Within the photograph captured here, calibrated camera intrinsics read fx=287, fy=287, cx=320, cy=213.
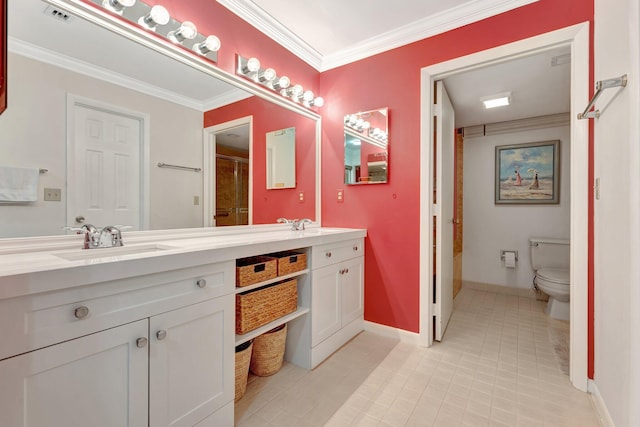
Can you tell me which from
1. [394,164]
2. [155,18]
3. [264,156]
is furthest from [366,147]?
[155,18]

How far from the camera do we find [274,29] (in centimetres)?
216

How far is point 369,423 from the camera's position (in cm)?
141

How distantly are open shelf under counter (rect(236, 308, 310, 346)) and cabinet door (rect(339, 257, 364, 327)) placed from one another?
1.43ft

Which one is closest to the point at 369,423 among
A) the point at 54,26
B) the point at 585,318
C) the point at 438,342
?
the point at 438,342

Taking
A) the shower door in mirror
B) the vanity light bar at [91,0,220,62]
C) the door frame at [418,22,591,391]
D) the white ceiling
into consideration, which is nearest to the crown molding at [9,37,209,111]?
the white ceiling

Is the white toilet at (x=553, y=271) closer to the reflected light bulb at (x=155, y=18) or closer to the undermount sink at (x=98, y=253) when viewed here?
the undermount sink at (x=98, y=253)

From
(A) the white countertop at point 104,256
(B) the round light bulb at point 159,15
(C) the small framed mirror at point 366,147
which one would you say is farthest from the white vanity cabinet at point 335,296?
(B) the round light bulb at point 159,15

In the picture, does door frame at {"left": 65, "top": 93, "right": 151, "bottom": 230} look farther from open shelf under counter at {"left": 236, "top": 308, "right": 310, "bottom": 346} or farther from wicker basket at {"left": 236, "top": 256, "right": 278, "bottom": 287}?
open shelf under counter at {"left": 236, "top": 308, "right": 310, "bottom": 346}

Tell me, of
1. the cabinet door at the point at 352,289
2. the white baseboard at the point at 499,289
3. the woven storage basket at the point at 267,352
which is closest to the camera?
the woven storage basket at the point at 267,352

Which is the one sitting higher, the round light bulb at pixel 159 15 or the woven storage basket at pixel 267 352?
the round light bulb at pixel 159 15

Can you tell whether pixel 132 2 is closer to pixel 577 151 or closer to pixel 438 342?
pixel 577 151

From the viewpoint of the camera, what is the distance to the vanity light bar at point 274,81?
77.5 inches

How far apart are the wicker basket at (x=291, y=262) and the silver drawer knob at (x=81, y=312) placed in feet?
3.06

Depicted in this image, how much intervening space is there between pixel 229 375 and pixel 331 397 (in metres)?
0.62
